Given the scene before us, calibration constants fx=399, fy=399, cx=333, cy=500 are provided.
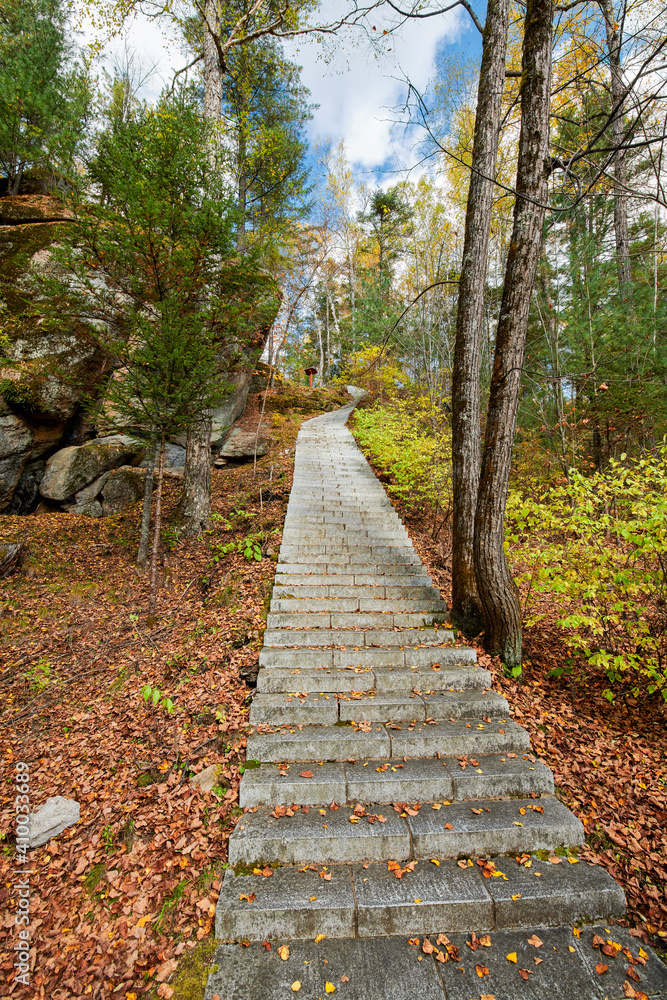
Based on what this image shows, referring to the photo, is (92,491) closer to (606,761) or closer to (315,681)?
(315,681)

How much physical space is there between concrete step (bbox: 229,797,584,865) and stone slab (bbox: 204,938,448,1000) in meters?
0.40

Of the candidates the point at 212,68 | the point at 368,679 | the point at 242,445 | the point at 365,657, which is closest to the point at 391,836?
the point at 368,679

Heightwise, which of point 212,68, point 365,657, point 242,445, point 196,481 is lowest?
point 365,657

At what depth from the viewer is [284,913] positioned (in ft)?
7.42

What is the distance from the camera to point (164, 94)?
5934 millimetres

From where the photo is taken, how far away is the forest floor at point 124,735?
2.24 metres

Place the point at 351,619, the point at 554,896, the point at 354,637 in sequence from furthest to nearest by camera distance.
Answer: the point at 351,619, the point at 354,637, the point at 554,896

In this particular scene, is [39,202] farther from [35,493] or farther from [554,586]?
[554,586]

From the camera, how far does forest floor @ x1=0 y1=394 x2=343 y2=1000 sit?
7.35ft

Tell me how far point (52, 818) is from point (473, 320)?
6.12m

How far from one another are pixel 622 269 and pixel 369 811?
10076 mm

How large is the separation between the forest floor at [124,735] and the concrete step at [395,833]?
0.28 meters

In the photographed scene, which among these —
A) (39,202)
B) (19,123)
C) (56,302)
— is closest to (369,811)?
(56,302)

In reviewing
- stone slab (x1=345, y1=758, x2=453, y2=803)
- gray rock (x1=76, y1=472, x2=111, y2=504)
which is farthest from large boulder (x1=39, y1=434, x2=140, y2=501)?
stone slab (x1=345, y1=758, x2=453, y2=803)
